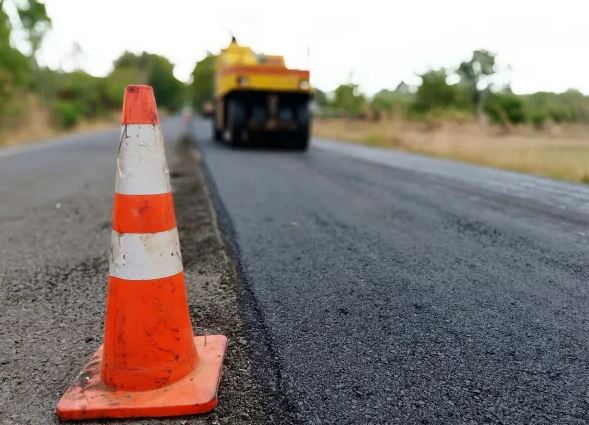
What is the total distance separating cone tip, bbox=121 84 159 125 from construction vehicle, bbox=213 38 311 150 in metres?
10.2

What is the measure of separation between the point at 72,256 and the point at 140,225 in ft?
6.30

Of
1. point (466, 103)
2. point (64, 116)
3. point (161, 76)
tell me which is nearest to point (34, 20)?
point (64, 116)

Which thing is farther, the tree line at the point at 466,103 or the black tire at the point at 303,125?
the tree line at the point at 466,103

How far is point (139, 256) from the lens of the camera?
175 centimetres

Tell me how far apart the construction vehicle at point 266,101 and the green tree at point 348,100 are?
2802 cm

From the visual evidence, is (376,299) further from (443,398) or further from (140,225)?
(140,225)

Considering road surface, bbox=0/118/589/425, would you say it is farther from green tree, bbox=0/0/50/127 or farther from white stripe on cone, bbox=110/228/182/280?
green tree, bbox=0/0/50/127

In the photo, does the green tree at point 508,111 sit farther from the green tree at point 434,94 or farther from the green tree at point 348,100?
the green tree at point 348,100

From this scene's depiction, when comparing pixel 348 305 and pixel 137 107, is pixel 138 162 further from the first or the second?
pixel 348 305

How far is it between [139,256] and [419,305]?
136 centimetres

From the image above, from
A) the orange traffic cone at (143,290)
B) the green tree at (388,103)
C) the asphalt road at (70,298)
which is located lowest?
the asphalt road at (70,298)

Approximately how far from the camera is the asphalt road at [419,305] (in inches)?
65.1

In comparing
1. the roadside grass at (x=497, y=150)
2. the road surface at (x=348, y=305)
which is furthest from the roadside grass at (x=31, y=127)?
the road surface at (x=348, y=305)

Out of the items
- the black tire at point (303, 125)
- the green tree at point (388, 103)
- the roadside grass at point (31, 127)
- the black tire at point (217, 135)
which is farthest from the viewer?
the green tree at point (388, 103)
